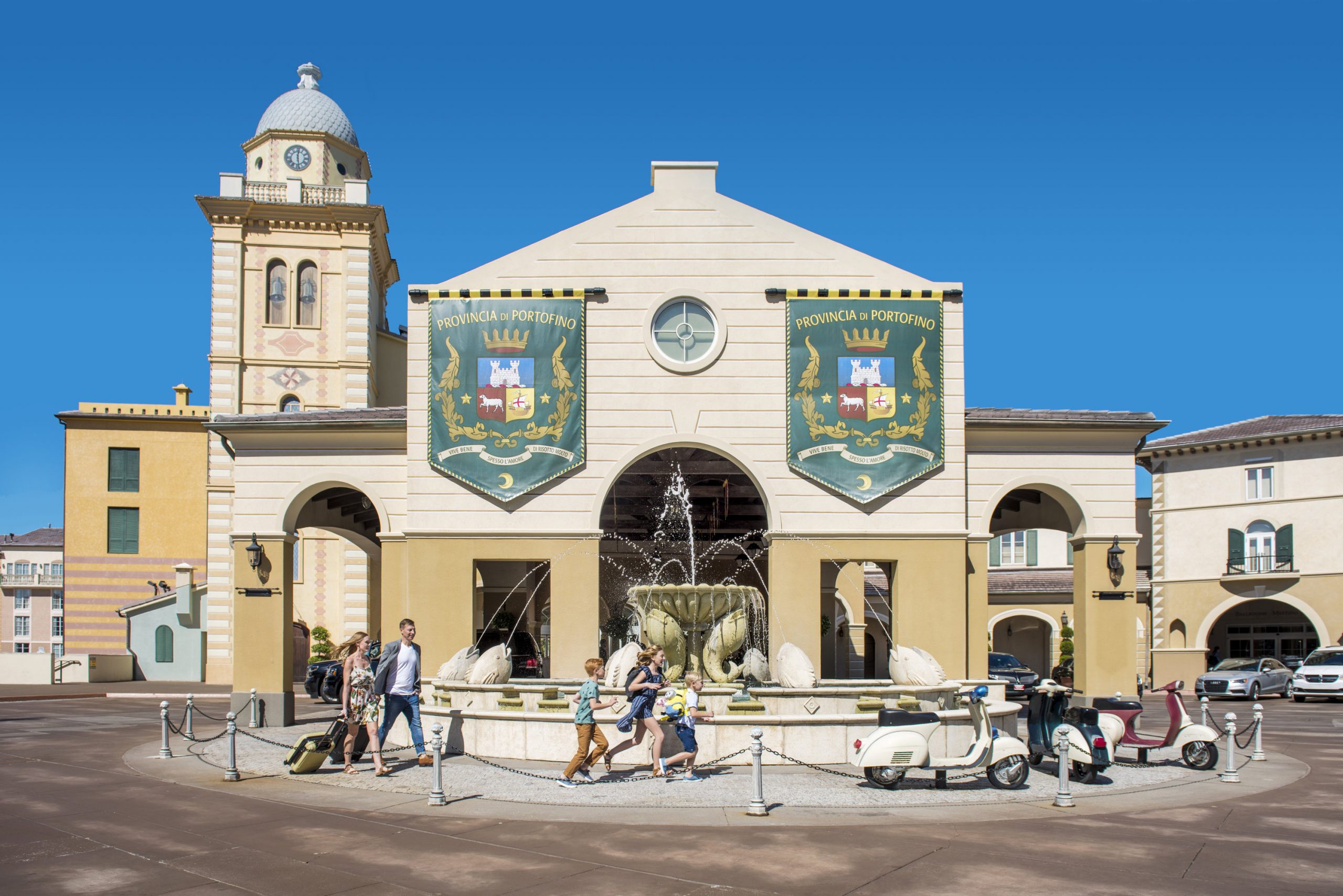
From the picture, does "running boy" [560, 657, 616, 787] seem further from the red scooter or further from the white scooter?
the red scooter

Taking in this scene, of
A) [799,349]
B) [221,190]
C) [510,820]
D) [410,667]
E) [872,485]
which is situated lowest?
[510,820]

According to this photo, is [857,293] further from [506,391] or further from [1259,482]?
[1259,482]

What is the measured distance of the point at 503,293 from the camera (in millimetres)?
22719

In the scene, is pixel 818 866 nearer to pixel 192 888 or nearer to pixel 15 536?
pixel 192 888

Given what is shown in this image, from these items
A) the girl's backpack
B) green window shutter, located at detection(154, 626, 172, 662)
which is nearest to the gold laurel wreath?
the girl's backpack

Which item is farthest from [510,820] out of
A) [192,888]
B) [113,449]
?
[113,449]

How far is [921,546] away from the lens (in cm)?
2233

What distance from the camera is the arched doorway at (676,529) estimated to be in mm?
28516

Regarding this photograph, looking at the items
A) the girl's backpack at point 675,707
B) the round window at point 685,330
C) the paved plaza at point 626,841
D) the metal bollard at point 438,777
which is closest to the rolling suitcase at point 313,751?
the paved plaza at point 626,841

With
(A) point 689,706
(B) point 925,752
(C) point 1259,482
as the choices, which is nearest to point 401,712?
(A) point 689,706

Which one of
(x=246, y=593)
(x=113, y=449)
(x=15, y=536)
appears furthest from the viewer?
(x=15, y=536)

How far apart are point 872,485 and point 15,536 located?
245 feet

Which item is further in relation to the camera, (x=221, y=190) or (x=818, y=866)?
(x=221, y=190)

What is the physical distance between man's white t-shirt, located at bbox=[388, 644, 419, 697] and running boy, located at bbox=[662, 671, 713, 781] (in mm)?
3320
